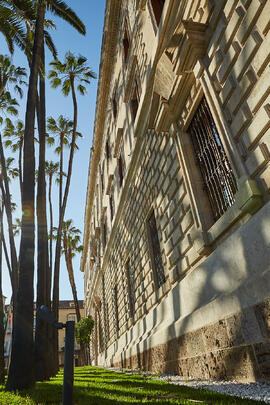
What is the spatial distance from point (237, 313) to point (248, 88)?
130 inches

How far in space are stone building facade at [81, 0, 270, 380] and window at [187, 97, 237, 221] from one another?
22mm

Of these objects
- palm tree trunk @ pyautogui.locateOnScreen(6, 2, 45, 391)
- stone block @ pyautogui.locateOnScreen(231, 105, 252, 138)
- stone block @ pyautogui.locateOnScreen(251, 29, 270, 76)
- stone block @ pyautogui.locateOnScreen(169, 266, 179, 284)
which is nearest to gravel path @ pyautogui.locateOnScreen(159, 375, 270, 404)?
stone block @ pyautogui.locateOnScreen(169, 266, 179, 284)

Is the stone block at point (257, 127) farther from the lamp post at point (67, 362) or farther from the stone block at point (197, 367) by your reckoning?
the stone block at point (197, 367)

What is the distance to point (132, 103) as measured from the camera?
12.6 meters

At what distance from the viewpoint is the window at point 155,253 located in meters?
8.68

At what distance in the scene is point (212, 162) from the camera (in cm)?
594

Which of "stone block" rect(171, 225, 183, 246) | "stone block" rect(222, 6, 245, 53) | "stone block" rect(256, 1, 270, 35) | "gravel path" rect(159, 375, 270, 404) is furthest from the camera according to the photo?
"stone block" rect(171, 225, 183, 246)

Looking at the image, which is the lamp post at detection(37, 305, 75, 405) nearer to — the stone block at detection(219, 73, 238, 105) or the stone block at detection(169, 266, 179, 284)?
the stone block at detection(219, 73, 238, 105)

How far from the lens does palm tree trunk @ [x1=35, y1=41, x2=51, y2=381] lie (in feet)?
30.7

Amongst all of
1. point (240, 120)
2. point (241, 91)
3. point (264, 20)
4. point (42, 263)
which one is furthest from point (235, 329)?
point (42, 263)

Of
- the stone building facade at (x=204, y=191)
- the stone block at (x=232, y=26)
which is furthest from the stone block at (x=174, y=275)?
the stone block at (x=232, y=26)

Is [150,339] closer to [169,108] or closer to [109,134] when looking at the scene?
[169,108]

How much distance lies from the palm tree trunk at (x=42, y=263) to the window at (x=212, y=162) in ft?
20.4

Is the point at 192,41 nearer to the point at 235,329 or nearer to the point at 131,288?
the point at 235,329
